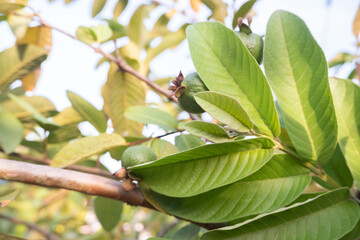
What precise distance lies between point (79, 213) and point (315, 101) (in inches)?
94.7

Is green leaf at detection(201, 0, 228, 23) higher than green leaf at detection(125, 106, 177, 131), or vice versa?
green leaf at detection(201, 0, 228, 23)

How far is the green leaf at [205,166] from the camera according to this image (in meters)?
0.59

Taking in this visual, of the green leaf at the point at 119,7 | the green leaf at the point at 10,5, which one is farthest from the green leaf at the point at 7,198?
the green leaf at the point at 119,7

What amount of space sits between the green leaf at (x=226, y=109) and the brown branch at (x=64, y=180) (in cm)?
25

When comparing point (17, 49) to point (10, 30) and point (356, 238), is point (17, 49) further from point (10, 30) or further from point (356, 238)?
point (356, 238)

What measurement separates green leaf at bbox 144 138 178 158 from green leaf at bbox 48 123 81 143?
407 mm

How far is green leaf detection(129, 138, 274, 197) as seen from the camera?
587 millimetres

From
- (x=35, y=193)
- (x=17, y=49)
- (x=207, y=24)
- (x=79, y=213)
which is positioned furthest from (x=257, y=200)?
(x=35, y=193)

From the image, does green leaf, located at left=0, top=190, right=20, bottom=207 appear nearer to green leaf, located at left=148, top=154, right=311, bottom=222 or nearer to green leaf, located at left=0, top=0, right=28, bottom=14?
green leaf, located at left=148, top=154, right=311, bottom=222

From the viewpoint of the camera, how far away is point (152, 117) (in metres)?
0.93

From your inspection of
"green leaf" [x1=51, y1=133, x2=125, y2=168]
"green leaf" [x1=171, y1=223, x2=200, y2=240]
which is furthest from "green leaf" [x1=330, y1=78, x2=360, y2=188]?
"green leaf" [x1=51, y1=133, x2=125, y2=168]

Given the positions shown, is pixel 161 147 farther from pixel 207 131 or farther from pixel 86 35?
pixel 86 35

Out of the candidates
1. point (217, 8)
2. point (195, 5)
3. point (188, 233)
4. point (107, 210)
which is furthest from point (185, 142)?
point (195, 5)

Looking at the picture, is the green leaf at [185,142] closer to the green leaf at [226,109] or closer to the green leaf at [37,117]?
the green leaf at [226,109]
